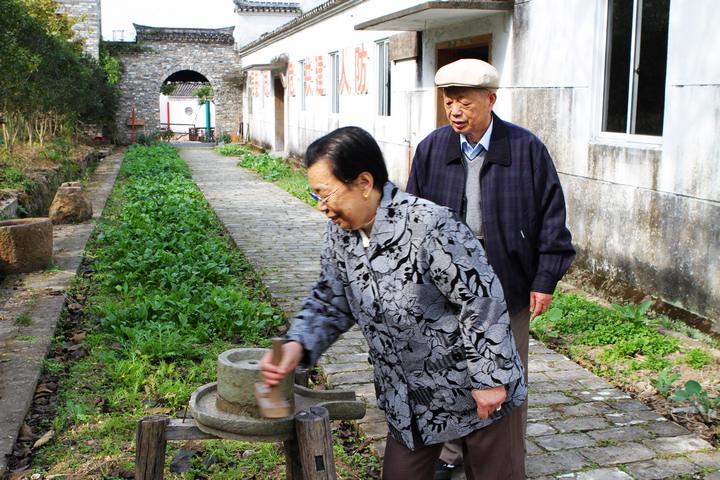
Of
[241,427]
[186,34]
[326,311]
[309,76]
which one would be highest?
[186,34]

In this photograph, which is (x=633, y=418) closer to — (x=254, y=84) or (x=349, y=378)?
(x=349, y=378)

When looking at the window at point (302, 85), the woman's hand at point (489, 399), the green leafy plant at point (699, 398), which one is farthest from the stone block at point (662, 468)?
the window at point (302, 85)

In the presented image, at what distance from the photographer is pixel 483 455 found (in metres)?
2.24

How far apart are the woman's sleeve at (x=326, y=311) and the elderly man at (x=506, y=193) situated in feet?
2.53

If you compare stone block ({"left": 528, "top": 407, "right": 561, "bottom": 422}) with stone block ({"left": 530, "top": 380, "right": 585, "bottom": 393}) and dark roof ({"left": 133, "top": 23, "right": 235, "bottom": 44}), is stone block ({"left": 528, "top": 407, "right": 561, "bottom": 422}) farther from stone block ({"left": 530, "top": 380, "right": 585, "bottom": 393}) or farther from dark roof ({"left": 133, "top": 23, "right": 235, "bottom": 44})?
dark roof ({"left": 133, "top": 23, "right": 235, "bottom": 44})

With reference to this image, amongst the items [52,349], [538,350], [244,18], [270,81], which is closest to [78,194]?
[52,349]

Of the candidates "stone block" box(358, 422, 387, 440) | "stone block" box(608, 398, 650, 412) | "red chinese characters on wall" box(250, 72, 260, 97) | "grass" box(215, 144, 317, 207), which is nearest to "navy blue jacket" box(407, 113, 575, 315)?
"stone block" box(358, 422, 387, 440)

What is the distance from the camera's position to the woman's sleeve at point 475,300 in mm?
2008

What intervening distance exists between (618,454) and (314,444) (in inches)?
80.6

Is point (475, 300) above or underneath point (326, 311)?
above

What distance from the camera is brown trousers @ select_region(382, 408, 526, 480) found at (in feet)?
7.29

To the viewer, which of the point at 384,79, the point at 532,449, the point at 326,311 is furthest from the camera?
the point at 384,79

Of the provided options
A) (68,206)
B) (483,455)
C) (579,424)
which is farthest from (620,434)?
(68,206)

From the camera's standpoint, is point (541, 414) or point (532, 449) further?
point (541, 414)
